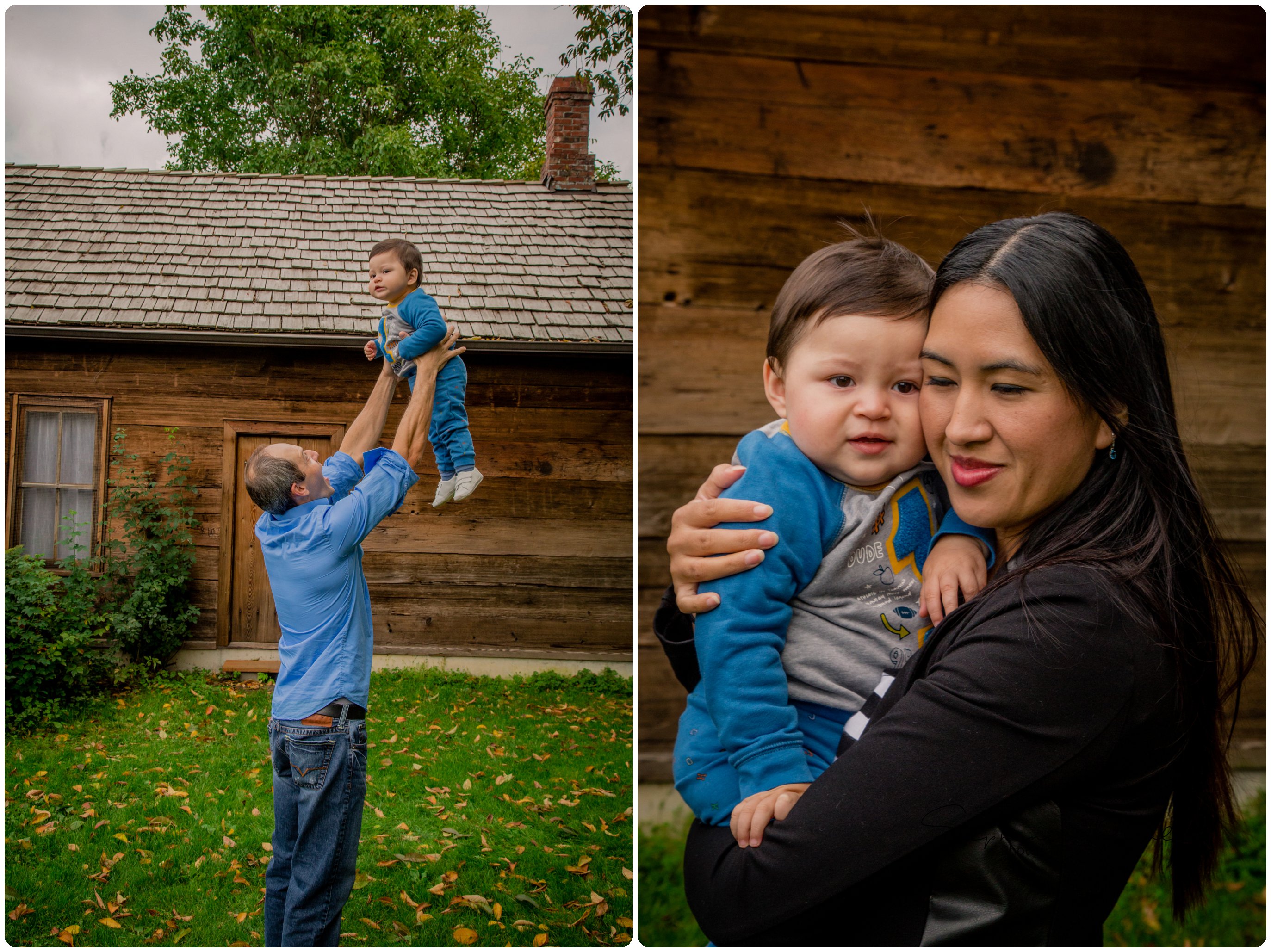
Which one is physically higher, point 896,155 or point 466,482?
point 896,155

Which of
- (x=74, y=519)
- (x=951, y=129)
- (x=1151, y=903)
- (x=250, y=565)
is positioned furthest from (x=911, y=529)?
(x=250, y=565)

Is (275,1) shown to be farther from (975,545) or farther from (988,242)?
(975,545)

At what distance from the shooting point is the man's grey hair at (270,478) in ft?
6.89

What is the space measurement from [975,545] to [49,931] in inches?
97.2

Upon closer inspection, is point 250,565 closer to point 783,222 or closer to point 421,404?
point 421,404

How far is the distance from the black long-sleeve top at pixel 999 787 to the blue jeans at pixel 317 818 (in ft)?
4.60

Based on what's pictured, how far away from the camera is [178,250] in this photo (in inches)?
121

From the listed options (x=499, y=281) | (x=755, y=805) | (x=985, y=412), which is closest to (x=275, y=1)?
(x=499, y=281)

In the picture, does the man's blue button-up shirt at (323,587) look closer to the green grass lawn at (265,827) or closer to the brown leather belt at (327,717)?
the brown leather belt at (327,717)

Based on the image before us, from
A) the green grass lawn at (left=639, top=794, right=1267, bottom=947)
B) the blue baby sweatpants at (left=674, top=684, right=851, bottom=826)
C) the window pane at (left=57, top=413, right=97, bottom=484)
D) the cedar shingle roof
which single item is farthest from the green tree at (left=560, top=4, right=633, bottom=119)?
the window pane at (left=57, top=413, right=97, bottom=484)

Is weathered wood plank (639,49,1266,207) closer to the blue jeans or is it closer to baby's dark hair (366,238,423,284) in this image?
baby's dark hair (366,238,423,284)

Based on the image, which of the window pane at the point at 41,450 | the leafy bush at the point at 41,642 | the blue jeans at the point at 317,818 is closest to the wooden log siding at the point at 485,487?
the window pane at the point at 41,450

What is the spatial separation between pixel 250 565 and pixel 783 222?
2.53 metres

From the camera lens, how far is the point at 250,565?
340cm
